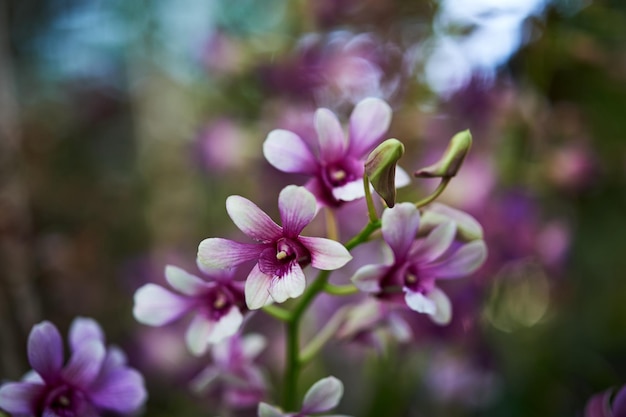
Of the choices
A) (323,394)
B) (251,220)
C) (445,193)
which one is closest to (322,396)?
(323,394)

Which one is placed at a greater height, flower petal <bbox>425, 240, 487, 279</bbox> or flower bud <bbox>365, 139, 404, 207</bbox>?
flower bud <bbox>365, 139, 404, 207</bbox>

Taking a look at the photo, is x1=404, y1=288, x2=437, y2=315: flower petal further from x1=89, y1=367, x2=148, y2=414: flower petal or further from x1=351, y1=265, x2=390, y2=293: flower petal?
x1=89, y1=367, x2=148, y2=414: flower petal

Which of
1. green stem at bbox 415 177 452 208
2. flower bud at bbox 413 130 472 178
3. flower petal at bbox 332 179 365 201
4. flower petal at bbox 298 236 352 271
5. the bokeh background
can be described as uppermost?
flower bud at bbox 413 130 472 178

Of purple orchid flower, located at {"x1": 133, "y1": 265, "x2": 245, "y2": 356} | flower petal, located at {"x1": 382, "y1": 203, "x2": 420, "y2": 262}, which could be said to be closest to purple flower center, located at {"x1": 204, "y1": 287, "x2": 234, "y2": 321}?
purple orchid flower, located at {"x1": 133, "y1": 265, "x2": 245, "y2": 356}

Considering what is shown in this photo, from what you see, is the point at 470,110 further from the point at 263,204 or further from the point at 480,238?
the point at 480,238

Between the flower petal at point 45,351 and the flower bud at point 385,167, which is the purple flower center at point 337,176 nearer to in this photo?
the flower bud at point 385,167

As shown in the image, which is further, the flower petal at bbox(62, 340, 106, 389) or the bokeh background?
the bokeh background

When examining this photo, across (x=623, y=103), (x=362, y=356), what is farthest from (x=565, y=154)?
(x=362, y=356)
